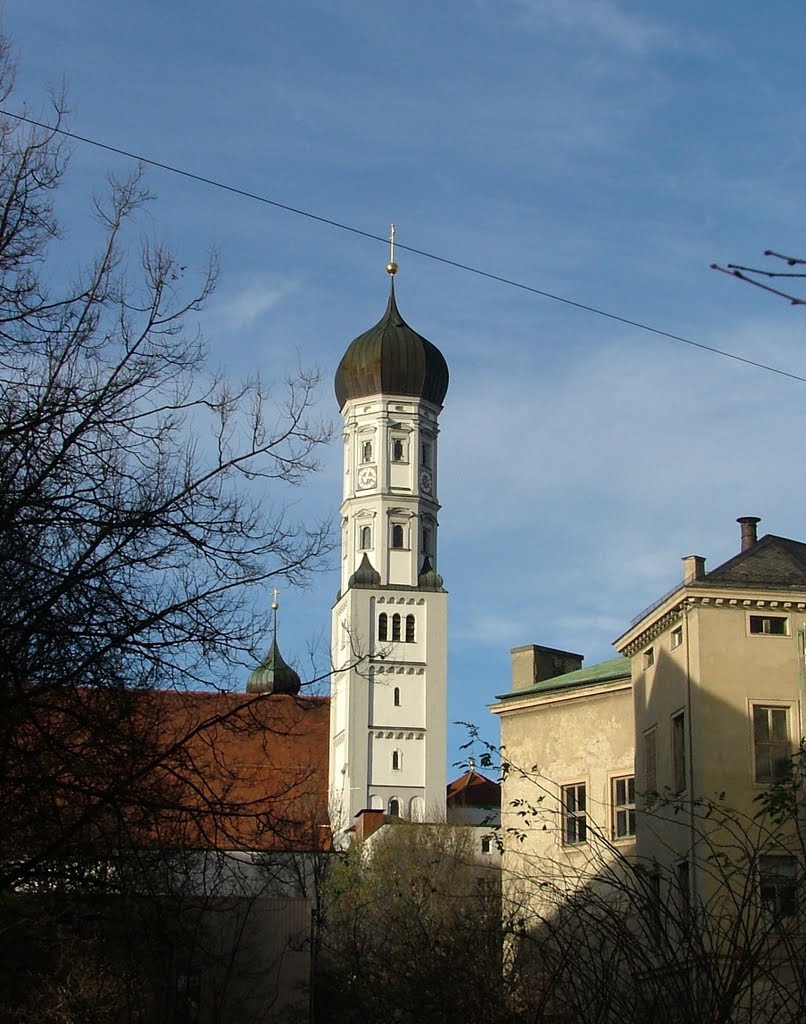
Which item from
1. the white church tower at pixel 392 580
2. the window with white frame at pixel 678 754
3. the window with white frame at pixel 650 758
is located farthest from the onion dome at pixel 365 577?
the window with white frame at pixel 678 754

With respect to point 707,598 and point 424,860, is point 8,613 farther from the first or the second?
→ point 424,860

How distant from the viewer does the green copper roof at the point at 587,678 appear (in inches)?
1457

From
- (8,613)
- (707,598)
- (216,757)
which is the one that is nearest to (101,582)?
(8,613)

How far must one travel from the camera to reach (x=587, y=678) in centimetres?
3797

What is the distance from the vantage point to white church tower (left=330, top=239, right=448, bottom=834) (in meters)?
83.9

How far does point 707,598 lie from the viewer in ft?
100.0

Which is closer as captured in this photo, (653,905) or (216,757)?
(653,905)

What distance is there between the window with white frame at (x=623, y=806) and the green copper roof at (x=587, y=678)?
7.23 ft

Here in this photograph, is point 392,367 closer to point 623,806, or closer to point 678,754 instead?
point 623,806

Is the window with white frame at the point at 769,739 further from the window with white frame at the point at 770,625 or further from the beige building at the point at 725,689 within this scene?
the window with white frame at the point at 770,625

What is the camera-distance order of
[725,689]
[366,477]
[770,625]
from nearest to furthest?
[725,689] < [770,625] < [366,477]

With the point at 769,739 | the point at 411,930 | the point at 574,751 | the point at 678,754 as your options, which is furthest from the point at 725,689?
the point at 411,930

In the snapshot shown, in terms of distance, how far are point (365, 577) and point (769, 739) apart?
5816 centimetres

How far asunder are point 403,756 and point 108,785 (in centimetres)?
7470
